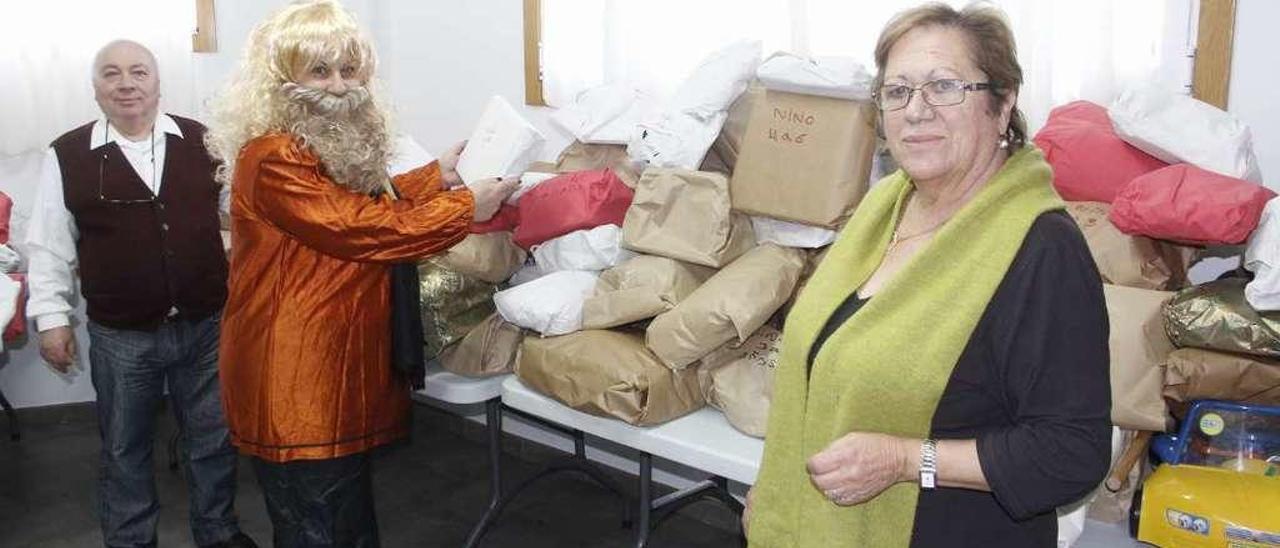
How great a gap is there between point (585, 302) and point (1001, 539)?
49.4 inches

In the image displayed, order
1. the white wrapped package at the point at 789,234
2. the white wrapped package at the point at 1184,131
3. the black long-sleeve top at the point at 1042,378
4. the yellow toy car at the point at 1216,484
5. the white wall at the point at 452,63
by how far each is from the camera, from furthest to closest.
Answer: the white wall at the point at 452,63 < the white wrapped package at the point at 789,234 < the white wrapped package at the point at 1184,131 < the yellow toy car at the point at 1216,484 < the black long-sleeve top at the point at 1042,378

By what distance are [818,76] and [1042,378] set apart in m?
1.16

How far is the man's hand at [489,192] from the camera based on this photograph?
6.75ft

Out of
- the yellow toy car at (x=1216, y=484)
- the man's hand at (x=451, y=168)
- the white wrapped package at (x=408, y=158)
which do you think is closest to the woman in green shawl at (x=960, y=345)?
the yellow toy car at (x=1216, y=484)

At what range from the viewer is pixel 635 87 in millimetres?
2859

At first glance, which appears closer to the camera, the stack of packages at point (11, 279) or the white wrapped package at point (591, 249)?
the white wrapped package at point (591, 249)

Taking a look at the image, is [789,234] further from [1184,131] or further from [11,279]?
[11,279]

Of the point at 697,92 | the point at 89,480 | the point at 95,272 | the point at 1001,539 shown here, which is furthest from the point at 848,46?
the point at 89,480

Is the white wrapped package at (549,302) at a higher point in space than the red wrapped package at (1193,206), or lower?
lower

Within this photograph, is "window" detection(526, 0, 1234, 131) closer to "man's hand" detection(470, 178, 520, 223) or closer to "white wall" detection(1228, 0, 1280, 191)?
"white wall" detection(1228, 0, 1280, 191)

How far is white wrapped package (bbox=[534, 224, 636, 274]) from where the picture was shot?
2.41m

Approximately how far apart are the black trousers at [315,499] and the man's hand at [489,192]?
21.7 inches

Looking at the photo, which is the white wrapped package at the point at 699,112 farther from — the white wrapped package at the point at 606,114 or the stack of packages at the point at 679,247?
the white wrapped package at the point at 606,114

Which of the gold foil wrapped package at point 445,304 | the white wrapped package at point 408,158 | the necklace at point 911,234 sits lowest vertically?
the gold foil wrapped package at point 445,304
